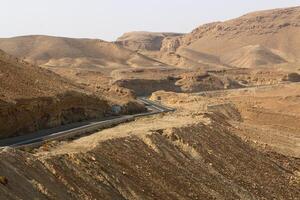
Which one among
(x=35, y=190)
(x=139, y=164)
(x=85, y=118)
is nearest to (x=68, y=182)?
(x=35, y=190)

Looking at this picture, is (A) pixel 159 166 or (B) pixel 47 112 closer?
(A) pixel 159 166

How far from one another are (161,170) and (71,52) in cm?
14065

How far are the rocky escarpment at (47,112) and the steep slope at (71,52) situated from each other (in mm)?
102137

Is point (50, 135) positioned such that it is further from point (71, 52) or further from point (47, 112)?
point (71, 52)

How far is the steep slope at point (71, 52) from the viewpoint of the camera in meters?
152

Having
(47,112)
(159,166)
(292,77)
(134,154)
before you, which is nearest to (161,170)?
(159,166)

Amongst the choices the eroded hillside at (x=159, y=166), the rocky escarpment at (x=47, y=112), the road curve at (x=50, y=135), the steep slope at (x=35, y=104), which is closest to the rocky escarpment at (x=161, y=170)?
the eroded hillside at (x=159, y=166)

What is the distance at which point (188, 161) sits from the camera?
28.0 metres

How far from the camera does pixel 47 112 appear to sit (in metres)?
34.2

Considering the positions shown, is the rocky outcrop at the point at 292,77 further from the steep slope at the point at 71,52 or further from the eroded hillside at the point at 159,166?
the eroded hillside at the point at 159,166

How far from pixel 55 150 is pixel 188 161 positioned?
7.41m

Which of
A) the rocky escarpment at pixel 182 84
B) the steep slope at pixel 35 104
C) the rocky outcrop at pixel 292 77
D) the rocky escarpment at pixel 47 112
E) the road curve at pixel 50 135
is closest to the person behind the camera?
the road curve at pixel 50 135

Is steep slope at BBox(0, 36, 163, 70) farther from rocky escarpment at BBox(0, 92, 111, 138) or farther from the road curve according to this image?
the road curve

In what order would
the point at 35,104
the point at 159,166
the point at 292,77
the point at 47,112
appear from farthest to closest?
the point at 292,77 → the point at 47,112 → the point at 35,104 → the point at 159,166
